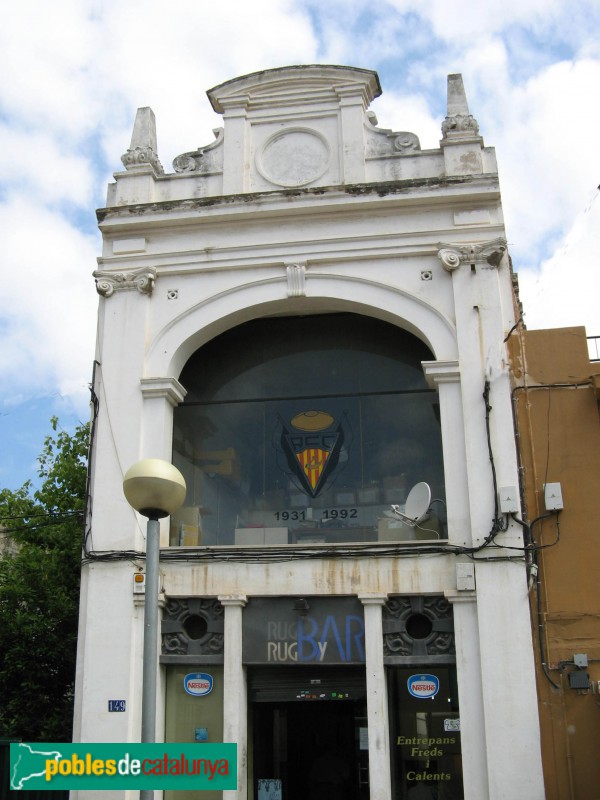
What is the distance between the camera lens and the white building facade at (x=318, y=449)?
11633 mm

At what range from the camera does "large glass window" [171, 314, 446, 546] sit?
42.6 feet

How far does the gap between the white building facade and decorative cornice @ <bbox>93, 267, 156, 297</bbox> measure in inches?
1.8

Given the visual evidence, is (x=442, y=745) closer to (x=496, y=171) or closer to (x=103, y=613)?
Answer: (x=103, y=613)

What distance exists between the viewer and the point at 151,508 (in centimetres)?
718

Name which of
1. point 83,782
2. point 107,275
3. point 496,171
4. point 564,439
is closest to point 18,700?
point 107,275

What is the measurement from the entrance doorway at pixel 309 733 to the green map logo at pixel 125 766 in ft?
15.6

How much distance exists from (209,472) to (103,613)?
2.65 metres

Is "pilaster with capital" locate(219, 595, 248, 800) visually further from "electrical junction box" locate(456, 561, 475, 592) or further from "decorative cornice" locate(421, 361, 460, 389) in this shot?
"decorative cornice" locate(421, 361, 460, 389)

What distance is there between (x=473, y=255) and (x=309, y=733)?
23.6ft

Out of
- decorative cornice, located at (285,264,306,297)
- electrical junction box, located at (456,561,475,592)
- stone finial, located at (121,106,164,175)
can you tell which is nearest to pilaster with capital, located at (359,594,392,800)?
electrical junction box, located at (456,561,475,592)

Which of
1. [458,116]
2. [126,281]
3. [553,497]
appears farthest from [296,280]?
[553,497]

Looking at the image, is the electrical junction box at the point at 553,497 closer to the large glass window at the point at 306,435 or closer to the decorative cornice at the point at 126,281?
the large glass window at the point at 306,435

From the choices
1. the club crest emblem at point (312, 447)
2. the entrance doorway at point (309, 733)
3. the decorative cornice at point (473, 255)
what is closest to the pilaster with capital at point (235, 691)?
the entrance doorway at point (309, 733)

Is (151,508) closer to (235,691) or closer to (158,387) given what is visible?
(235,691)
